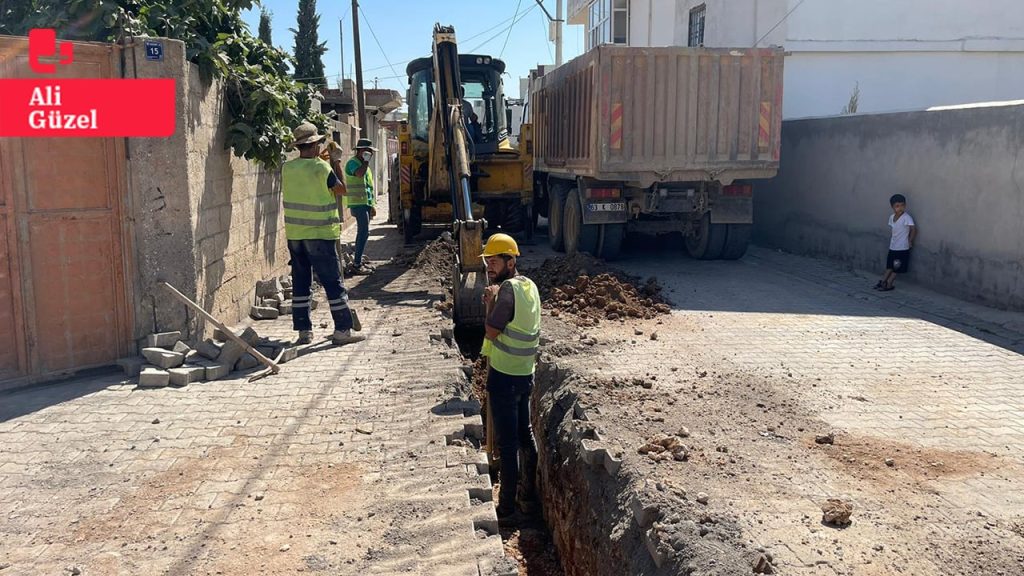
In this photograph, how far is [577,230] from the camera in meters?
12.0

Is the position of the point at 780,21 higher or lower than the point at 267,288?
higher

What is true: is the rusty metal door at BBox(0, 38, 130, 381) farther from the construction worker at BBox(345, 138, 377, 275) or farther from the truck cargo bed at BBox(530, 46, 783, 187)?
the truck cargo bed at BBox(530, 46, 783, 187)

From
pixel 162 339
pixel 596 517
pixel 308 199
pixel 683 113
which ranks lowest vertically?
pixel 596 517

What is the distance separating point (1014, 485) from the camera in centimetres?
441

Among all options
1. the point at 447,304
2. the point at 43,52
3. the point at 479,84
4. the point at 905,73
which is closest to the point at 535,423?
the point at 447,304

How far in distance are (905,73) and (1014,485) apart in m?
14.0

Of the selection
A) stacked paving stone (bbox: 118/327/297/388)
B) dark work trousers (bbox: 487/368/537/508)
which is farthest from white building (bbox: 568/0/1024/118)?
stacked paving stone (bbox: 118/327/297/388)

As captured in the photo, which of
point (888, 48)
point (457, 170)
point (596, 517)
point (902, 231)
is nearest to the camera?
point (596, 517)

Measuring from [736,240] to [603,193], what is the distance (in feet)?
6.99

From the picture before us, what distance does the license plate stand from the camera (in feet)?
37.0

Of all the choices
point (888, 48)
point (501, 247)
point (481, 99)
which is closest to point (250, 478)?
point (501, 247)

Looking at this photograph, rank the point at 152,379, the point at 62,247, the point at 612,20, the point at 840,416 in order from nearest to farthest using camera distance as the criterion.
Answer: the point at 840,416, the point at 152,379, the point at 62,247, the point at 612,20

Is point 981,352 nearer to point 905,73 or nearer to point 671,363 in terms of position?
point 671,363

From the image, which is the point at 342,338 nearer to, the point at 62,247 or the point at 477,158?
the point at 62,247
